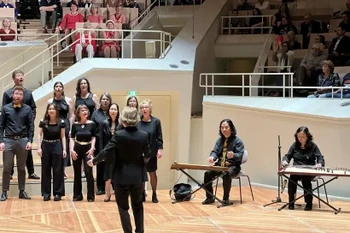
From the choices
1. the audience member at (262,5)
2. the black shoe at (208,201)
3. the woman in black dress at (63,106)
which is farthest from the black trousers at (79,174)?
the audience member at (262,5)

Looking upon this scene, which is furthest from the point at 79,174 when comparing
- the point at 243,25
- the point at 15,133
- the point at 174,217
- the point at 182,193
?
the point at 243,25

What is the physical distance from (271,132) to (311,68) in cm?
232

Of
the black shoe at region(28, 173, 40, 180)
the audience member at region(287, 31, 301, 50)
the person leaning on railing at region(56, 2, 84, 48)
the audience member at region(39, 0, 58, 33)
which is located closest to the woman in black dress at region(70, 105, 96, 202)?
the black shoe at region(28, 173, 40, 180)

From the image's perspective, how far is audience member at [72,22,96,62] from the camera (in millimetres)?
11473

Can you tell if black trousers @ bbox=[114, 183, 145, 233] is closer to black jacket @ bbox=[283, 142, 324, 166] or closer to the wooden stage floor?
the wooden stage floor

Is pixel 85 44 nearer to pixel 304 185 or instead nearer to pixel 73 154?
pixel 73 154

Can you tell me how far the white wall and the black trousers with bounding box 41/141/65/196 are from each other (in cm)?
334

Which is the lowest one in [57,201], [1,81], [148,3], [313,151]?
[57,201]

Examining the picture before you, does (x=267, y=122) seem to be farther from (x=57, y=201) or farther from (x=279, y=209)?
(x=57, y=201)

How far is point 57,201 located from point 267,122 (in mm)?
3551

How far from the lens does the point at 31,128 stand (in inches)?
328

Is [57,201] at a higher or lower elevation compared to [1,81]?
lower

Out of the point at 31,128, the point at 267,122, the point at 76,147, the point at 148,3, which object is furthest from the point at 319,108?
the point at 148,3

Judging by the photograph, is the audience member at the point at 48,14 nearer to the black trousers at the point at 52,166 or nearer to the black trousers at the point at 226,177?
the black trousers at the point at 52,166
